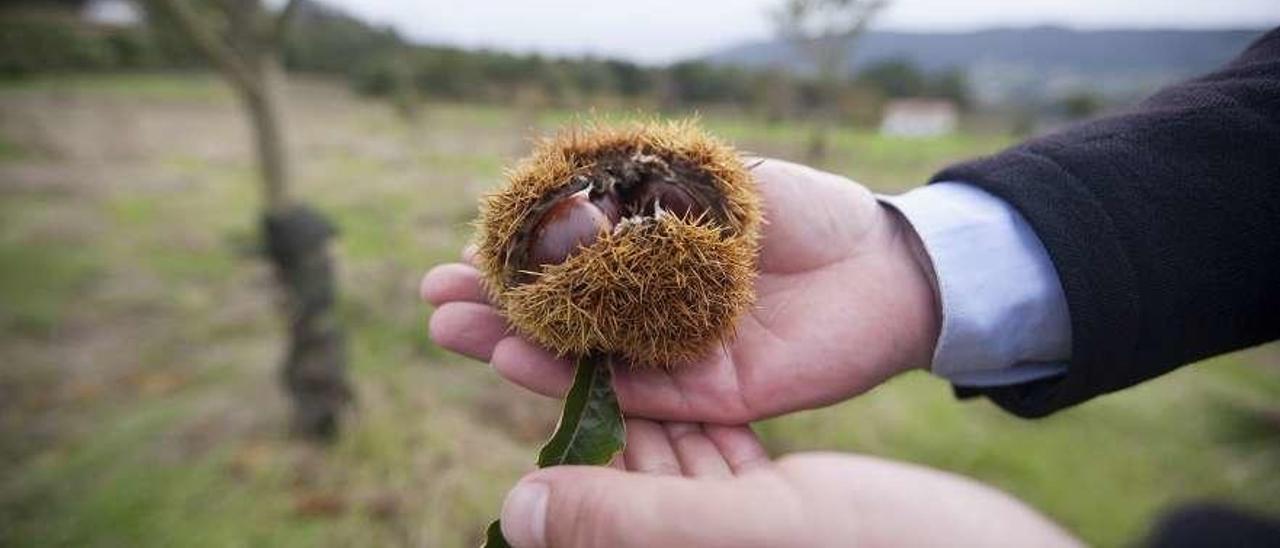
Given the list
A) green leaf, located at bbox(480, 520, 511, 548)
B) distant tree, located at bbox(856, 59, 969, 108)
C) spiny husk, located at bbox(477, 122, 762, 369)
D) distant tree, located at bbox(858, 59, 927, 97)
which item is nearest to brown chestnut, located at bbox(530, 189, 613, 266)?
spiny husk, located at bbox(477, 122, 762, 369)

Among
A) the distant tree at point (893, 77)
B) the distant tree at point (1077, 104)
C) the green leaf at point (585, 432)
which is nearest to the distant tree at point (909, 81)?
the distant tree at point (893, 77)

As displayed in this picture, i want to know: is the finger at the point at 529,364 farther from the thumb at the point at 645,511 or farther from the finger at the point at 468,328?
the thumb at the point at 645,511

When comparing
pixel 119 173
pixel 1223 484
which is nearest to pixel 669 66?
pixel 119 173

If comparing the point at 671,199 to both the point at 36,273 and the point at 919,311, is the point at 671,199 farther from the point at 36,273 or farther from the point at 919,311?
the point at 36,273

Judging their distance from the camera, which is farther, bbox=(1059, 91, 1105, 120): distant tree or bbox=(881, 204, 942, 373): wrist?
bbox=(1059, 91, 1105, 120): distant tree

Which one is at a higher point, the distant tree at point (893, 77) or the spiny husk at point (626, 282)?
the spiny husk at point (626, 282)

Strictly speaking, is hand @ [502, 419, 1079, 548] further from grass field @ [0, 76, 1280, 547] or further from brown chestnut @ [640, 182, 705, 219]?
grass field @ [0, 76, 1280, 547]
